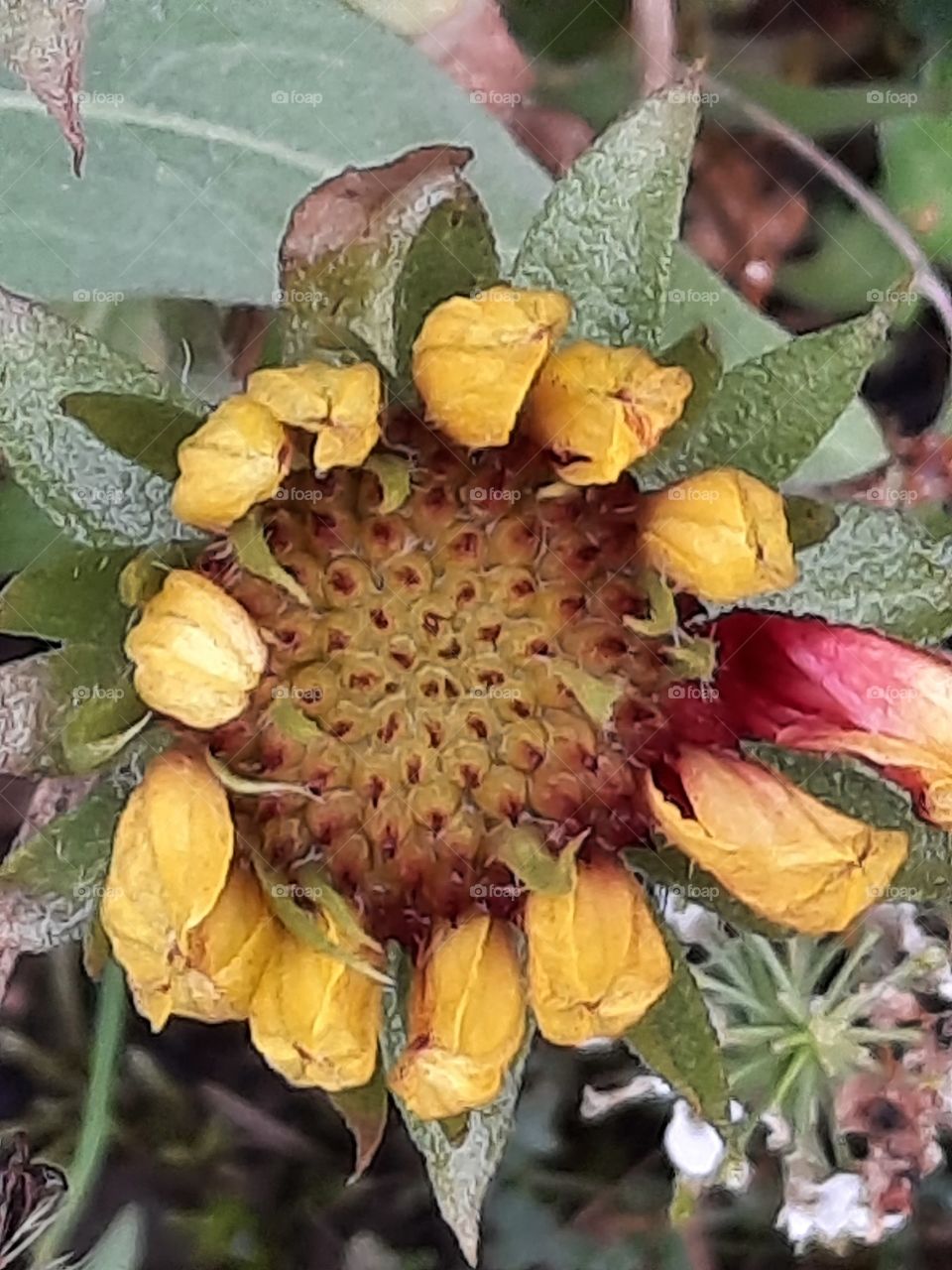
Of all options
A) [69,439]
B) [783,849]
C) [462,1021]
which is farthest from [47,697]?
[783,849]

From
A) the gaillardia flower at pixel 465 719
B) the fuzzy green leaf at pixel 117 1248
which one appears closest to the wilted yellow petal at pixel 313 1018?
the gaillardia flower at pixel 465 719

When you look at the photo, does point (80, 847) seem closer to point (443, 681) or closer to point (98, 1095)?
point (443, 681)

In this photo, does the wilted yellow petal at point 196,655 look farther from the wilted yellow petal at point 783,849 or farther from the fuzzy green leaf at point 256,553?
the wilted yellow petal at point 783,849

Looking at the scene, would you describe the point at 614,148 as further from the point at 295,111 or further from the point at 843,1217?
the point at 843,1217

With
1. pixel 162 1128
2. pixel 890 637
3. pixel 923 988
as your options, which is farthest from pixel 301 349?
pixel 162 1128

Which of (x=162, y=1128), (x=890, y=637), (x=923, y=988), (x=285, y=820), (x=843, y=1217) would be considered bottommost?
(x=162, y=1128)
